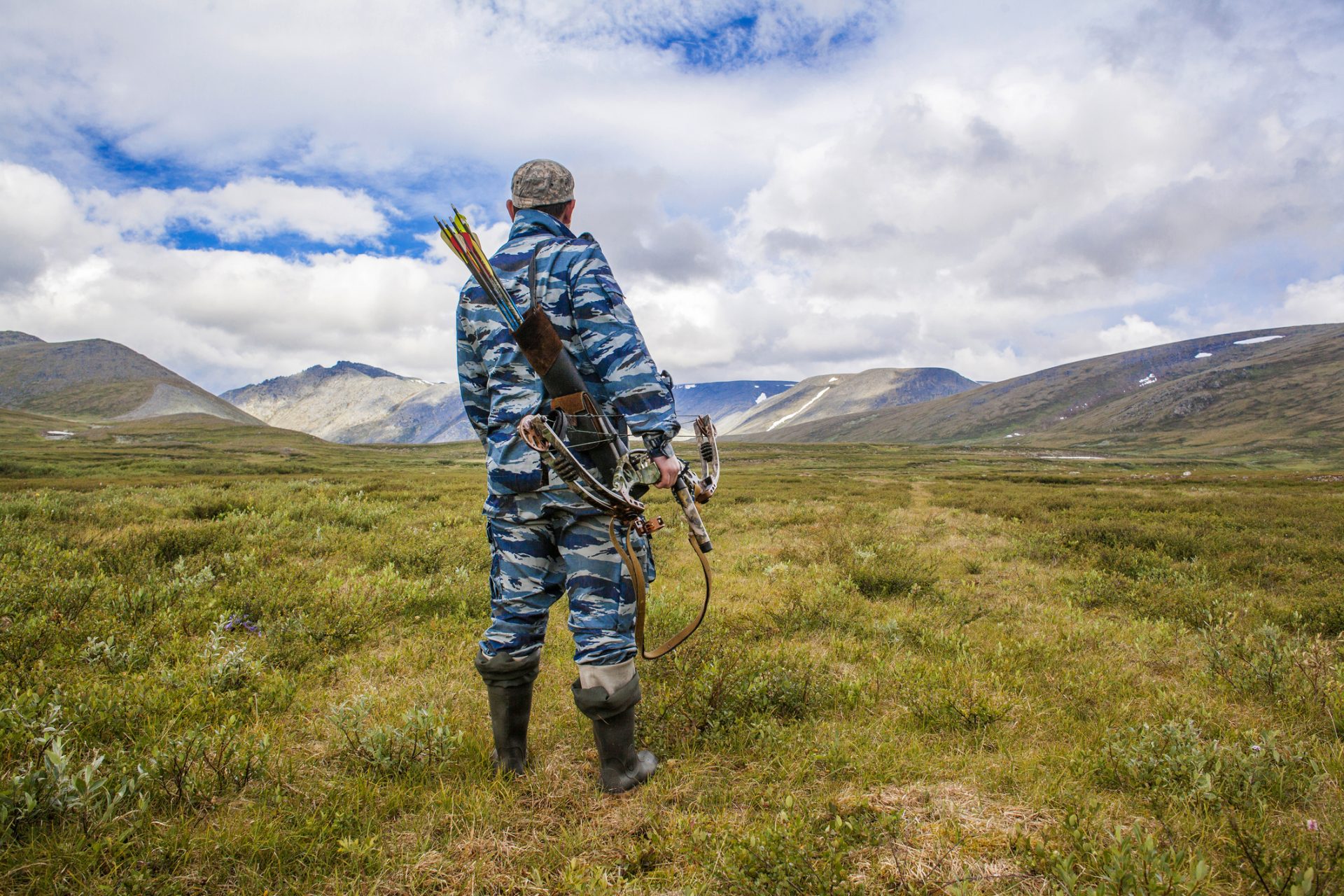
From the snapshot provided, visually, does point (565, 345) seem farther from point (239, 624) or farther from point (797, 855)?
point (239, 624)

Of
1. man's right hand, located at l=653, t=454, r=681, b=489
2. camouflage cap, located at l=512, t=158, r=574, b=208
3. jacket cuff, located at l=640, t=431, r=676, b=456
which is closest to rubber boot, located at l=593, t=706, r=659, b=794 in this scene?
man's right hand, located at l=653, t=454, r=681, b=489

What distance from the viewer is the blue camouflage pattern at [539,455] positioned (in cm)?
362

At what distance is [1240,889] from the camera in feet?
8.54

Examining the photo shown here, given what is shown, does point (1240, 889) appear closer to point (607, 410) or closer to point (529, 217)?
point (607, 410)

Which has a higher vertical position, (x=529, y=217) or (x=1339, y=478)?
(x=529, y=217)

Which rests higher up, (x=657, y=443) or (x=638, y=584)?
(x=657, y=443)

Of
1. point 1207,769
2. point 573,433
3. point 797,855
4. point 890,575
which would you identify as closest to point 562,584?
point 573,433

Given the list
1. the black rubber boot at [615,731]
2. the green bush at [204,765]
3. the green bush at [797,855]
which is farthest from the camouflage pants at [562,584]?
the green bush at [204,765]

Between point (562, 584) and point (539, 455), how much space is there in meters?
0.90

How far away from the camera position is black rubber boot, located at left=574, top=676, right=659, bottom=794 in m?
3.55

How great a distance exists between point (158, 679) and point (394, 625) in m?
2.03

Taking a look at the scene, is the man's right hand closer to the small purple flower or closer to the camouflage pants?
the camouflage pants

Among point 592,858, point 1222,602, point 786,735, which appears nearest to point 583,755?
point 592,858

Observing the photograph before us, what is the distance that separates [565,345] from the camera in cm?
378
